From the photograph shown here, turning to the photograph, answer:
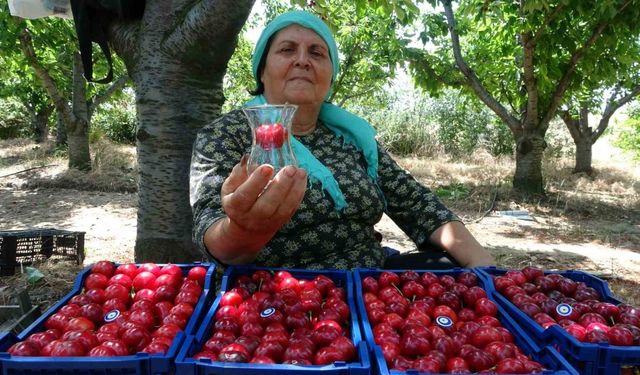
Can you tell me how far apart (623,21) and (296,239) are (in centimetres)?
584

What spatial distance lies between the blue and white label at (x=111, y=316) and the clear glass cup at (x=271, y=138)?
606 millimetres

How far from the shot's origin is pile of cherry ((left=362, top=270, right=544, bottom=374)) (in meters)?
1.17

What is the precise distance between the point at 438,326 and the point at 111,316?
988mm

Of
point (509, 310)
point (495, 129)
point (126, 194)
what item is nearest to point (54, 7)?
point (509, 310)

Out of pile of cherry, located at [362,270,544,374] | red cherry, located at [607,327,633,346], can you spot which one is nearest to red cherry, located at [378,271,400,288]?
pile of cherry, located at [362,270,544,374]

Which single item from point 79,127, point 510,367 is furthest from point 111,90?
point 510,367

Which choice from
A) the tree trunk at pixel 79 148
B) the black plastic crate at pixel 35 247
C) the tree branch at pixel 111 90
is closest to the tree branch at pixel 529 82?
the black plastic crate at pixel 35 247

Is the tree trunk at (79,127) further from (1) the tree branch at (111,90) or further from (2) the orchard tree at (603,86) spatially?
(2) the orchard tree at (603,86)

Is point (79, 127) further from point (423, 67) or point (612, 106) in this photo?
point (612, 106)

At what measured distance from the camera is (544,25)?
6035mm

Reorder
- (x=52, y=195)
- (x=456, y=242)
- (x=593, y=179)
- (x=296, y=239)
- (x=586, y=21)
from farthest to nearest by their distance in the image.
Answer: (x=593, y=179), (x=52, y=195), (x=586, y=21), (x=456, y=242), (x=296, y=239)

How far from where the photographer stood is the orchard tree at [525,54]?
→ 5.87 m

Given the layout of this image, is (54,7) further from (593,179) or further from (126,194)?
(593,179)

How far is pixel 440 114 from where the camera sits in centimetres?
1576
